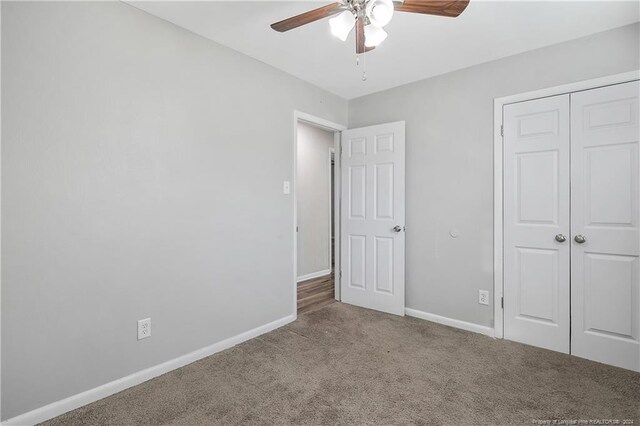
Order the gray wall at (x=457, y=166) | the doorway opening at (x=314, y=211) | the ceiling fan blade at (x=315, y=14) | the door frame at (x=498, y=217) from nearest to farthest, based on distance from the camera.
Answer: the ceiling fan blade at (x=315, y=14) < the gray wall at (x=457, y=166) < the door frame at (x=498, y=217) < the doorway opening at (x=314, y=211)

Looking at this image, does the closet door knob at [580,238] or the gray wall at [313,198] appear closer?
the closet door knob at [580,238]

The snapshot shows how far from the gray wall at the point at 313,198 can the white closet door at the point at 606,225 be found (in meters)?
3.20

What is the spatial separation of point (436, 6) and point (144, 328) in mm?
2502

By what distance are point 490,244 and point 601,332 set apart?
3.12 feet

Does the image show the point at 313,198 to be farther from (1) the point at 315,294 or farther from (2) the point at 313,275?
(1) the point at 315,294

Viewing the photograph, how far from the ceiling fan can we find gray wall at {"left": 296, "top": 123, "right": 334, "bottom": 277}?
3.08m

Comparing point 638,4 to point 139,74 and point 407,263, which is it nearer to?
point 407,263

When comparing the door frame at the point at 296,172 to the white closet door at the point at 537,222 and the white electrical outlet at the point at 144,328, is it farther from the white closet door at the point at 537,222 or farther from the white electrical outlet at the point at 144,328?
the white closet door at the point at 537,222

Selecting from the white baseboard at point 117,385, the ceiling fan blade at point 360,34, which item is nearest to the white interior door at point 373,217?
the white baseboard at point 117,385

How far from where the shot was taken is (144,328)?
2.12 metres

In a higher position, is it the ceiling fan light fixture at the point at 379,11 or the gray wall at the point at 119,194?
the ceiling fan light fixture at the point at 379,11

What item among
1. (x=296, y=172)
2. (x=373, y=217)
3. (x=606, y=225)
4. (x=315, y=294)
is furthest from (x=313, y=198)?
(x=606, y=225)

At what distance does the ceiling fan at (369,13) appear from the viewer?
145 cm

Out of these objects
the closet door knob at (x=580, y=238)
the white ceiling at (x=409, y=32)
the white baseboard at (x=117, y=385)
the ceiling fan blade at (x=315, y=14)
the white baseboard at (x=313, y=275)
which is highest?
the white ceiling at (x=409, y=32)
